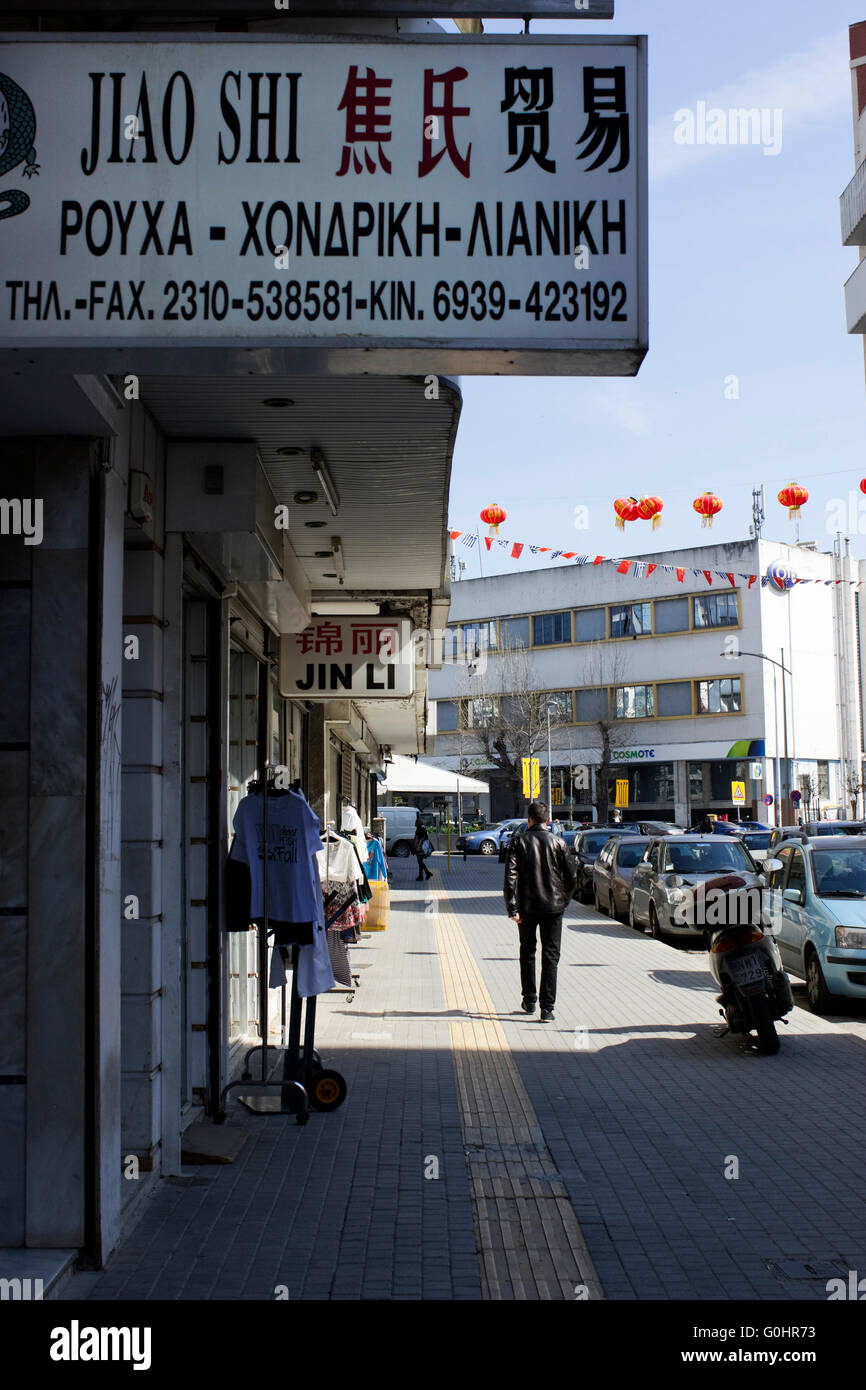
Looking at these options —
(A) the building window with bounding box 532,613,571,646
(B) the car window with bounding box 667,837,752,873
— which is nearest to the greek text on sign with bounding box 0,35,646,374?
(B) the car window with bounding box 667,837,752,873

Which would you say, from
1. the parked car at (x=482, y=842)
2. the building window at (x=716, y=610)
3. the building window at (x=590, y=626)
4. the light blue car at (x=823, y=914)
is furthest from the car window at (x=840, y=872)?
the building window at (x=590, y=626)

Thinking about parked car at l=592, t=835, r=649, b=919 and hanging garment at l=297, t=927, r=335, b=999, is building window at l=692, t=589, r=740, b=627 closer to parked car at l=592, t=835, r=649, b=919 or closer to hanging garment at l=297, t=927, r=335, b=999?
parked car at l=592, t=835, r=649, b=919

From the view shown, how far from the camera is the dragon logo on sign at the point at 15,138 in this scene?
3.74 m

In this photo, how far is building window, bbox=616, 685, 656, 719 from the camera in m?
64.0

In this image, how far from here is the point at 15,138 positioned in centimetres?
376

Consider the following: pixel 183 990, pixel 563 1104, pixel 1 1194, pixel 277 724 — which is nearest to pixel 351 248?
pixel 1 1194

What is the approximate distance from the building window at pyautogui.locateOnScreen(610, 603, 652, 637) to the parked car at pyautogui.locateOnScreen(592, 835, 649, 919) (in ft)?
135

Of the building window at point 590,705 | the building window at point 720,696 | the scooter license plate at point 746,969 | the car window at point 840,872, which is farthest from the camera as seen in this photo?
the building window at point 590,705

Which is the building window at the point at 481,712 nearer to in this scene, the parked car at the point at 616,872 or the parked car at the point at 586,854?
the parked car at the point at 586,854

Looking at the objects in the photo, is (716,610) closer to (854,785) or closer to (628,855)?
(854,785)

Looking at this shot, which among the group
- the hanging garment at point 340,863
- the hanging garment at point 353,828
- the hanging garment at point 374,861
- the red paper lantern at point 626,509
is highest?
the red paper lantern at point 626,509

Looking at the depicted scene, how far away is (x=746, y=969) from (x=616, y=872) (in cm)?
1301

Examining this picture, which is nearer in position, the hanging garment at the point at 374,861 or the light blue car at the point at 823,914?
the light blue car at the point at 823,914

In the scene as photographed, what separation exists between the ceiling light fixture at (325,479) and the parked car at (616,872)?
1463 centimetres
